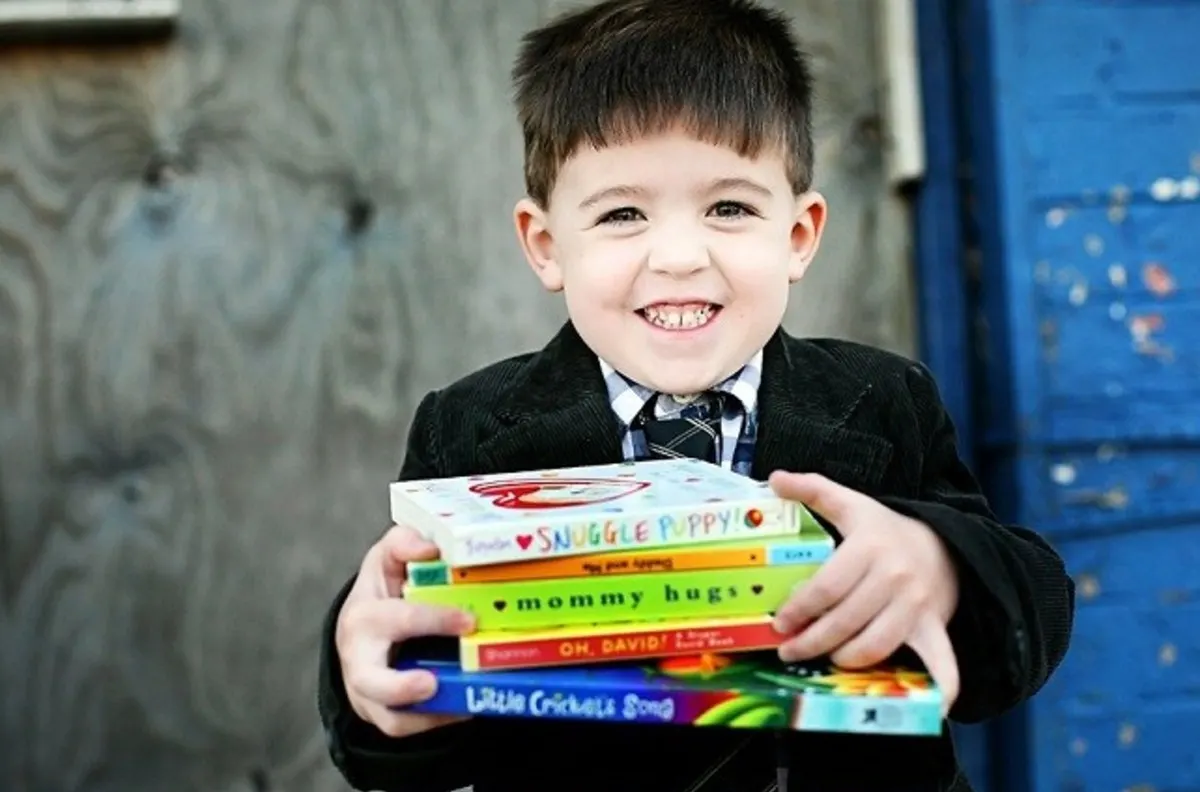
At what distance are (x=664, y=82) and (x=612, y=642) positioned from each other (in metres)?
0.54

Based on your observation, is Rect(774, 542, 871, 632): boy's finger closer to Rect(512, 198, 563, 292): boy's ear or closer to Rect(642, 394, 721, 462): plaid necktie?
Rect(642, 394, 721, 462): plaid necktie

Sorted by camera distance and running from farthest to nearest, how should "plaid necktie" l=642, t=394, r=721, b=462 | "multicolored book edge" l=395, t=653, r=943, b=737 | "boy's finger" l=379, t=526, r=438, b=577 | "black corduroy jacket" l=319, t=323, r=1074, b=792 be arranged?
"plaid necktie" l=642, t=394, r=721, b=462, "black corduroy jacket" l=319, t=323, r=1074, b=792, "boy's finger" l=379, t=526, r=438, b=577, "multicolored book edge" l=395, t=653, r=943, b=737

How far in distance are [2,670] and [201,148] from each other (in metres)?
0.97

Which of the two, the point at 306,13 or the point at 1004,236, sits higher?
the point at 306,13

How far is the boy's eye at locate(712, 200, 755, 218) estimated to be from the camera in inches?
55.0

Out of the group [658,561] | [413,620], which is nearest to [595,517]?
[658,561]

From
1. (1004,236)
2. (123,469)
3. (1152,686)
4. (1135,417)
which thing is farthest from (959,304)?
(123,469)

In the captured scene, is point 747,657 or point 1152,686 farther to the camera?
point 1152,686

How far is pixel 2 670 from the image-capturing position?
2736mm

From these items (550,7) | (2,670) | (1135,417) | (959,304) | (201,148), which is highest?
(550,7)

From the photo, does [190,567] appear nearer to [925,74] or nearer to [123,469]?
[123,469]

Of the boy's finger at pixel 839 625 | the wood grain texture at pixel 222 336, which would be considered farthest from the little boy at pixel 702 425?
the wood grain texture at pixel 222 336

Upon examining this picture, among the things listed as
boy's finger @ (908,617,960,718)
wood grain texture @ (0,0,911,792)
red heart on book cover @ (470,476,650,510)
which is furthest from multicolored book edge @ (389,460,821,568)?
wood grain texture @ (0,0,911,792)

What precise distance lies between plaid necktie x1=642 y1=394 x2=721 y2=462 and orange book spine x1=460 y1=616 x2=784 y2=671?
32 centimetres
